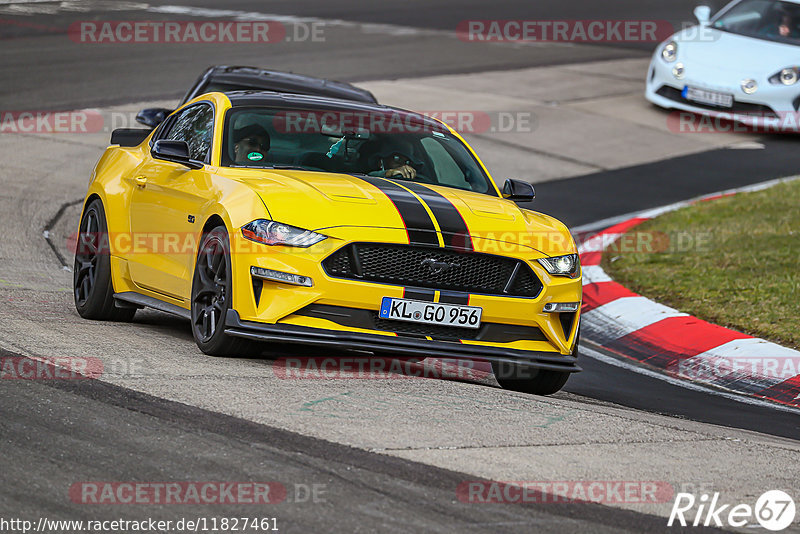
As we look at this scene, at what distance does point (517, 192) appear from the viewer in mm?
8336

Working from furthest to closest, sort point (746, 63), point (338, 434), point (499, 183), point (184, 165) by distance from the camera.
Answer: point (746, 63)
point (499, 183)
point (184, 165)
point (338, 434)

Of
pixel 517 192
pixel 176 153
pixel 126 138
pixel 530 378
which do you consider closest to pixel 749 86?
pixel 517 192

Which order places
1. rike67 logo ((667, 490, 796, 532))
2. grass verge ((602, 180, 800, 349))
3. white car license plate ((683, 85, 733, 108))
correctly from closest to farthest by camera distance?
rike67 logo ((667, 490, 796, 532)) < grass verge ((602, 180, 800, 349)) < white car license plate ((683, 85, 733, 108))

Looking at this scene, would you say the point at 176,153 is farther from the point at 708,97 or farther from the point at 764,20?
the point at 764,20

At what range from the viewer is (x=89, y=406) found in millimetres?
5750

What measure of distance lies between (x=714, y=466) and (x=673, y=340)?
396cm

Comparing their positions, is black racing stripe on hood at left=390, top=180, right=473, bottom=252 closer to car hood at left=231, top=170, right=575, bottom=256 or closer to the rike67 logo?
car hood at left=231, top=170, right=575, bottom=256

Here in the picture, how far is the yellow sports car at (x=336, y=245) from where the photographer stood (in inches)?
271

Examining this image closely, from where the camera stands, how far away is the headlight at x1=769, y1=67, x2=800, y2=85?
1769cm

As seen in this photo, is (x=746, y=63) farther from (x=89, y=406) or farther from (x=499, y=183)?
(x=89, y=406)

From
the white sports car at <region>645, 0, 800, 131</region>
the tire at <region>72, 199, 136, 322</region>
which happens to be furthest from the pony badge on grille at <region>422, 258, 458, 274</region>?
the white sports car at <region>645, 0, 800, 131</region>

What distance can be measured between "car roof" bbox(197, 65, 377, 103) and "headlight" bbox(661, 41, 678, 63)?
694 centimetres

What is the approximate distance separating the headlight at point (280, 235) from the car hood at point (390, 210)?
0.03 metres

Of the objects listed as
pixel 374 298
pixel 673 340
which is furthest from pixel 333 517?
pixel 673 340
